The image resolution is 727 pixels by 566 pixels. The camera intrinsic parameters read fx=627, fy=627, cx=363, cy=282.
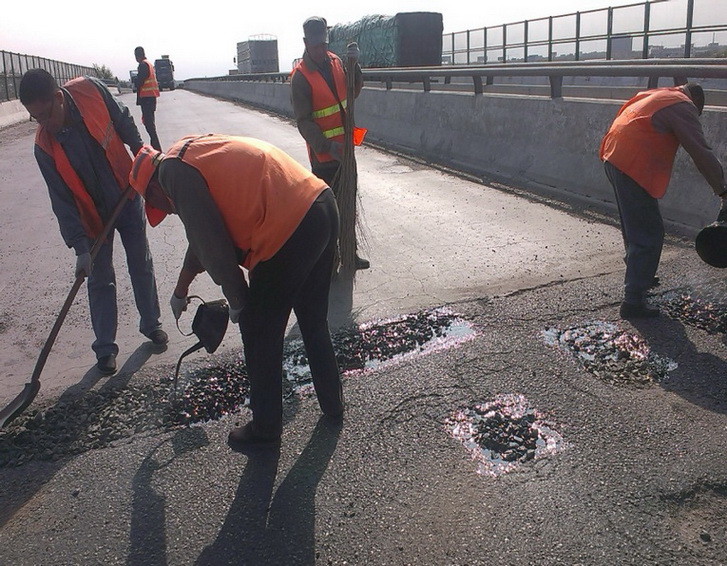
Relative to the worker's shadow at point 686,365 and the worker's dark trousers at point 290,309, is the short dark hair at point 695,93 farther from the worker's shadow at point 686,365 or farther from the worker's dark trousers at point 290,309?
the worker's dark trousers at point 290,309

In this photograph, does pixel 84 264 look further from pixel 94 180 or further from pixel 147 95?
pixel 147 95

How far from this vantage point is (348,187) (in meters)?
5.28

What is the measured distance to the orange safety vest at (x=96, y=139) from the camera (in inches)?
151

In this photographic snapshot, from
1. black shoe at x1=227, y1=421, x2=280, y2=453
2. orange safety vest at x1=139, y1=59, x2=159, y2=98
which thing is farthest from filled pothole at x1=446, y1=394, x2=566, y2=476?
orange safety vest at x1=139, y1=59, x2=159, y2=98

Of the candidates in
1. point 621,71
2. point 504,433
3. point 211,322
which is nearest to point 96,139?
point 211,322

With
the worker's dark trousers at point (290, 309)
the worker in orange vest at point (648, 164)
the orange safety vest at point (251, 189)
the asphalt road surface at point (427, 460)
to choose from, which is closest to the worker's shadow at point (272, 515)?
the asphalt road surface at point (427, 460)

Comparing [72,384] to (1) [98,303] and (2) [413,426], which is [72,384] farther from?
(2) [413,426]

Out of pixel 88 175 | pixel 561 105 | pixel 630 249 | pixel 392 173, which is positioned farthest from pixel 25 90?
pixel 392 173

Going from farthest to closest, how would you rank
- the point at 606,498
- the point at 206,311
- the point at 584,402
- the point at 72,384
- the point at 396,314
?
the point at 396,314, the point at 72,384, the point at 584,402, the point at 206,311, the point at 606,498

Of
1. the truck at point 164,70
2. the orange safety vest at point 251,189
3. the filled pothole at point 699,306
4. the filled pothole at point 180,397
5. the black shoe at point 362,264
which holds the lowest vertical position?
the filled pothole at point 180,397

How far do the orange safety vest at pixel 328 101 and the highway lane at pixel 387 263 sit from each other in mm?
1235

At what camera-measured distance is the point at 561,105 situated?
7633mm

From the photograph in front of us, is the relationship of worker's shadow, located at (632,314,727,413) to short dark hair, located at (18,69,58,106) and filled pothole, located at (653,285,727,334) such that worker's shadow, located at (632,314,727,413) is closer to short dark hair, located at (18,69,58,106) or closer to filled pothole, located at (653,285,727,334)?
filled pothole, located at (653,285,727,334)

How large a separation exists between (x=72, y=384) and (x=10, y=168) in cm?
999
